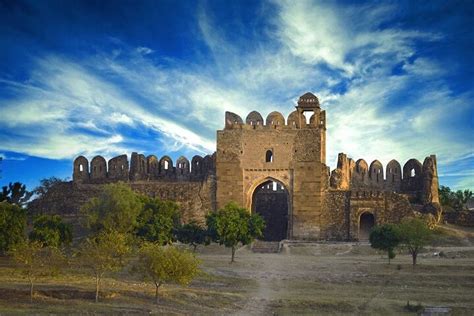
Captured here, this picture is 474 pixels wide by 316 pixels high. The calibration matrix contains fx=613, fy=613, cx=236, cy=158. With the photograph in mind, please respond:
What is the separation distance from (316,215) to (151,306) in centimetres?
2311

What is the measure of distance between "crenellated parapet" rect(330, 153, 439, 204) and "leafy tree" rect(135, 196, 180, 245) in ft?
52.5

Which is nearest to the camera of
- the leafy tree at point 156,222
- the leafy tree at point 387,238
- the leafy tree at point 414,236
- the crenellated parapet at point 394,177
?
the leafy tree at point 414,236

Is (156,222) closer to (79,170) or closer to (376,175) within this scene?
(79,170)

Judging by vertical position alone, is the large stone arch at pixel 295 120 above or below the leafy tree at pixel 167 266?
above

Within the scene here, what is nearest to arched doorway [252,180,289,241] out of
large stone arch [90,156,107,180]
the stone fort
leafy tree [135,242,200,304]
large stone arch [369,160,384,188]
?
the stone fort

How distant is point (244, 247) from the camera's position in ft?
127

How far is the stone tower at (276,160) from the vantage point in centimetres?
4288

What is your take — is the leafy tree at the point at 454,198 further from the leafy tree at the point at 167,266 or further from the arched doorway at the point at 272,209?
the leafy tree at the point at 167,266

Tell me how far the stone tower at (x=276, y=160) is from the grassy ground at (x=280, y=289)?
909cm

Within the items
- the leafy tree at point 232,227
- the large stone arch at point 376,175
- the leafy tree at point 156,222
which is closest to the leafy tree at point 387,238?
the leafy tree at point 232,227

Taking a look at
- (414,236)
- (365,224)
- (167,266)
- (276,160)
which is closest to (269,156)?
(276,160)

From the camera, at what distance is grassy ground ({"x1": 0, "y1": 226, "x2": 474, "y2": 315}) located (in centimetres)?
2117

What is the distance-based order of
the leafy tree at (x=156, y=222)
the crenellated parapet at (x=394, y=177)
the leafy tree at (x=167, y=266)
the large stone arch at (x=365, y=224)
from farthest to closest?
the crenellated parapet at (x=394, y=177)
the large stone arch at (x=365, y=224)
the leafy tree at (x=156, y=222)
the leafy tree at (x=167, y=266)

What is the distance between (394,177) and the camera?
49.0 meters
